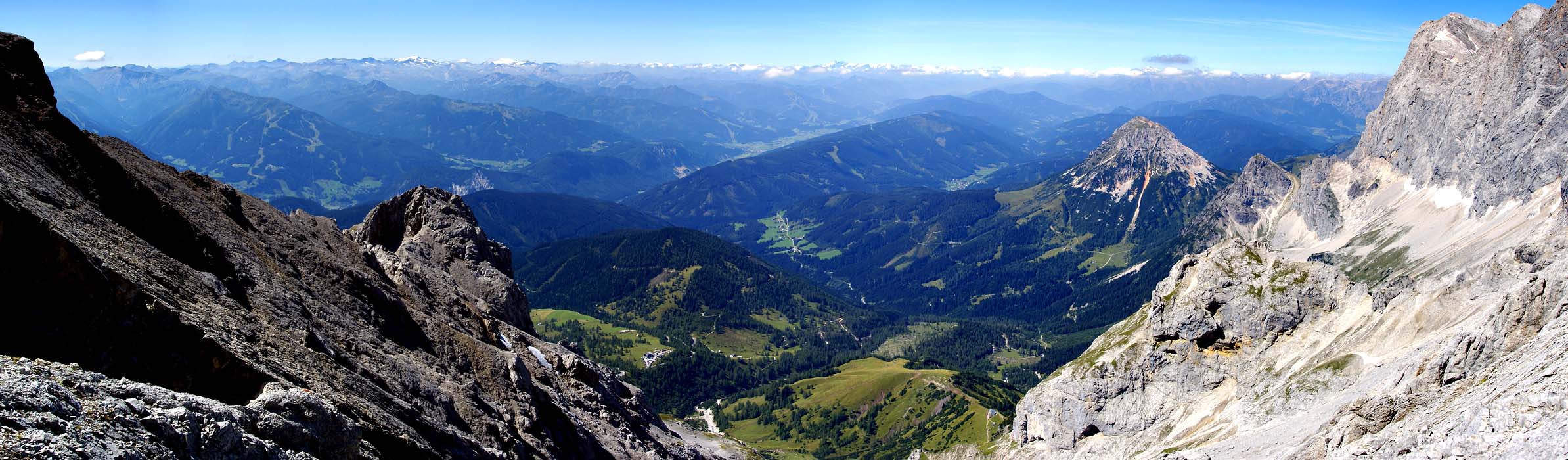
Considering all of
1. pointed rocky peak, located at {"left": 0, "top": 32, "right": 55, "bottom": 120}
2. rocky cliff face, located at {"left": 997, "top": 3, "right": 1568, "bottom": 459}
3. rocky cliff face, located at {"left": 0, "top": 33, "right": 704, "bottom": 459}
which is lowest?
rocky cliff face, located at {"left": 997, "top": 3, "right": 1568, "bottom": 459}

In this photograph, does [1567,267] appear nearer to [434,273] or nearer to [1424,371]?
[1424,371]

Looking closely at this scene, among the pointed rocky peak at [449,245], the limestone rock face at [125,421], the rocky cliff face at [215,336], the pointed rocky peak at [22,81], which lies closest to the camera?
the limestone rock face at [125,421]

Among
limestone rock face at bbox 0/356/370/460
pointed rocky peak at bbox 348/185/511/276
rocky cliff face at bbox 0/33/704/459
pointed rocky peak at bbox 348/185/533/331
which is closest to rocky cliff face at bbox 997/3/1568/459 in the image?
limestone rock face at bbox 0/356/370/460

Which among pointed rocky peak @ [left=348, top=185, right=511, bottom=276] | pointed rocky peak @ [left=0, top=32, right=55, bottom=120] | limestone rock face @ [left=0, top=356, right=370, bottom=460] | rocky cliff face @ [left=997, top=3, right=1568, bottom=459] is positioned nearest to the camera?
limestone rock face @ [left=0, top=356, right=370, bottom=460]

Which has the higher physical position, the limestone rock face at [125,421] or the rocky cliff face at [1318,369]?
the limestone rock face at [125,421]

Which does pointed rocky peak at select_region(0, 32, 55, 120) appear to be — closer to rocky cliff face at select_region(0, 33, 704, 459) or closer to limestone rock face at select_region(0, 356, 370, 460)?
rocky cliff face at select_region(0, 33, 704, 459)

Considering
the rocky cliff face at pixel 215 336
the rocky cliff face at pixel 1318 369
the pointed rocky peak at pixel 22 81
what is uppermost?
the pointed rocky peak at pixel 22 81

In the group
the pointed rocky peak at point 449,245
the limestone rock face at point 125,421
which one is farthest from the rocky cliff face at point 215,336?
the pointed rocky peak at point 449,245

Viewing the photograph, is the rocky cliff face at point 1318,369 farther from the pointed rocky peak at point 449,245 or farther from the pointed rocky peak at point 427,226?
the pointed rocky peak at point 427,226

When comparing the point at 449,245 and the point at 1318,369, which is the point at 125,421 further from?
the point at 1318,369
